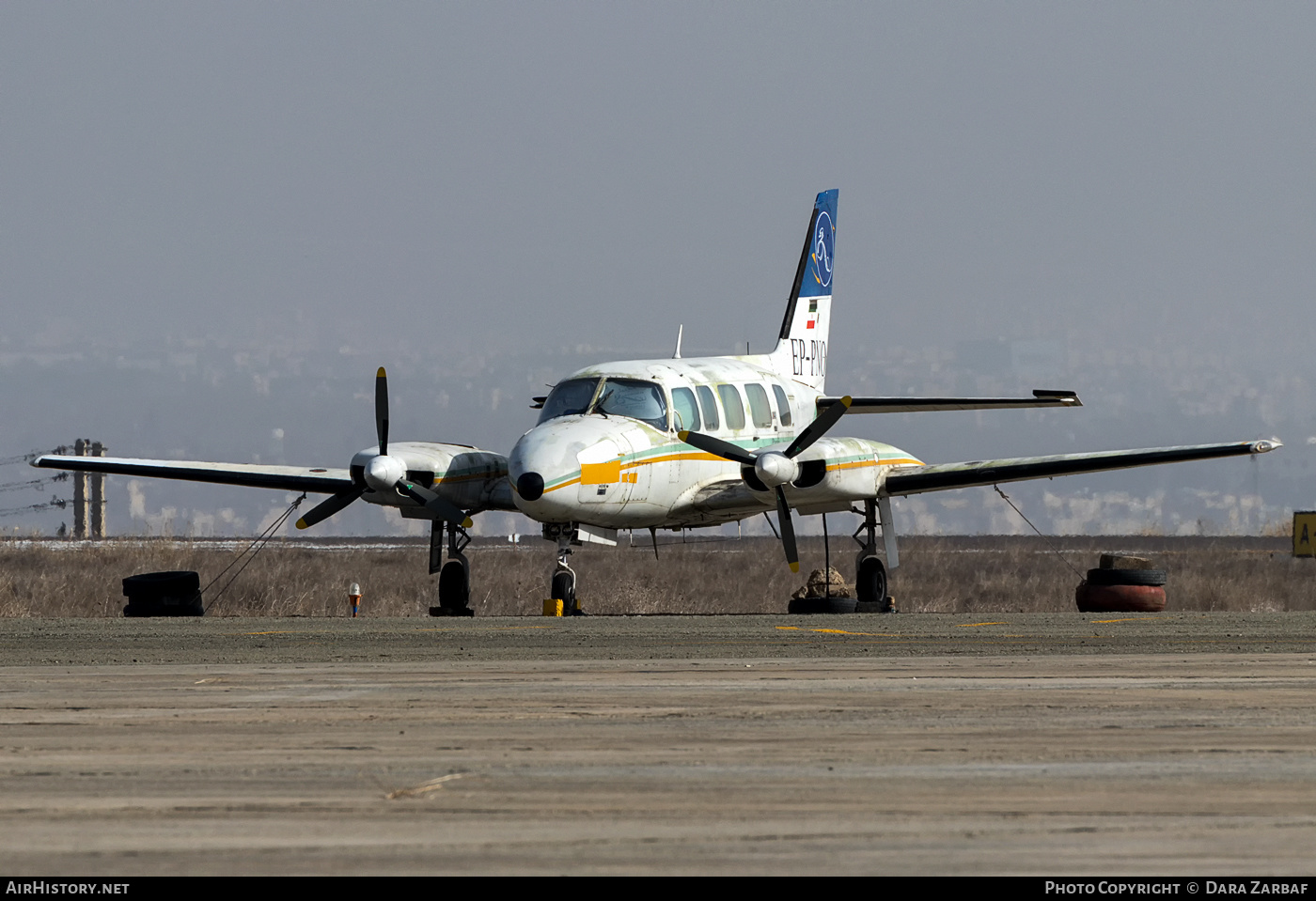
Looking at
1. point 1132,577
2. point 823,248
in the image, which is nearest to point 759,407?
point 1132,577

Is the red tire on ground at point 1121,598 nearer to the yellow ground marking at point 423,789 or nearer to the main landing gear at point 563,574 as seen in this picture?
the main landing gear at point 563,574

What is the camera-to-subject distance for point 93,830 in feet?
21.7

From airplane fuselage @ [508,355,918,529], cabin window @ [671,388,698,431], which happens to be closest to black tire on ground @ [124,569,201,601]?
airplane fuselage @ [508,355,918,529]

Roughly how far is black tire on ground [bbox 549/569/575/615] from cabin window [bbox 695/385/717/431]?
3574 millimetres

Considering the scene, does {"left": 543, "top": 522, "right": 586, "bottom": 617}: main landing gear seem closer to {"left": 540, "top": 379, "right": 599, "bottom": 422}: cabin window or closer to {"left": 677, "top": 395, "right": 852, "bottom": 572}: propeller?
{"left": 540, "top": 379, "right": 599, "bottom": 422}: cabin window

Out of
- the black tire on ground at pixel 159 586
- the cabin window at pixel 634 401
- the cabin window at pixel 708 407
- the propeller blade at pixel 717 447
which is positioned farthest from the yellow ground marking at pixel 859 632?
the black tire on ground at pixel 159 586

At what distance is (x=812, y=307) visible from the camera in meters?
36.2

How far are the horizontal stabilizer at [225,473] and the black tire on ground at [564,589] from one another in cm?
451

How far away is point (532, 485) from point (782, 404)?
24.4ft

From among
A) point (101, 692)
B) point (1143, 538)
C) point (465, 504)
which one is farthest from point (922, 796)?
point (1143, 538)

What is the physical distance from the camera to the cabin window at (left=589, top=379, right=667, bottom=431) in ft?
91.0
